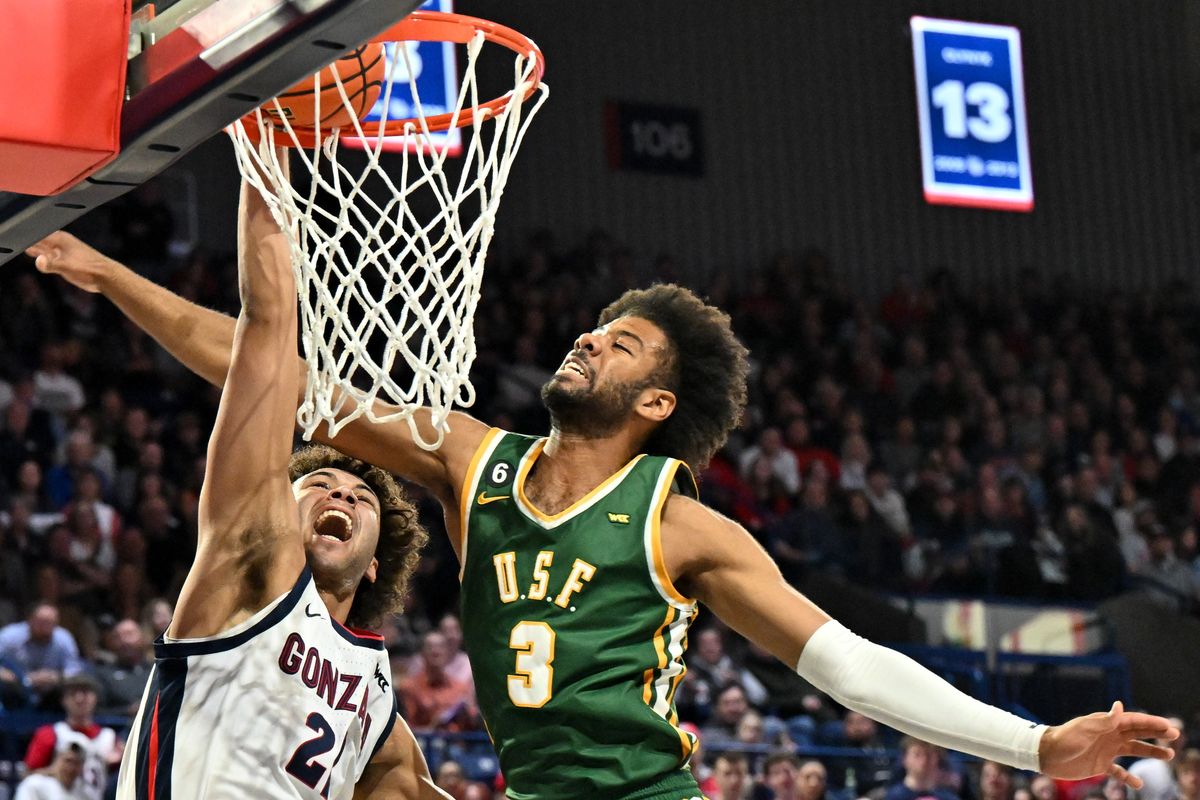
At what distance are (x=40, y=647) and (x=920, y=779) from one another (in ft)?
13.3

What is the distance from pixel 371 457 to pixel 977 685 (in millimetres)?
7335

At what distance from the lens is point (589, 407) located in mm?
3721

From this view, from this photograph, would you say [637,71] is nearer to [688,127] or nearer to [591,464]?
[688,127]

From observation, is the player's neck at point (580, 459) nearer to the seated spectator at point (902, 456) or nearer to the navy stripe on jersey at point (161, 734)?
the navy stripe on jersey at point (161, 734)

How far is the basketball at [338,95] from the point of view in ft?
11.5

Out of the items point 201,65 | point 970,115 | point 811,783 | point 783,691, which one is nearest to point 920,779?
point 811,783

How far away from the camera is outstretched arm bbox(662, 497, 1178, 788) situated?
130 inches

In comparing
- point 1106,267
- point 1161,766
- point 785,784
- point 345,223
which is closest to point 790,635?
point 345,223

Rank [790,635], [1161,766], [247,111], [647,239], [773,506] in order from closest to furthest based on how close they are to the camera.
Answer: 1. [247,111]
2. [790,635]
3. [1161,766]
4. [773,506]
5. [647,239]

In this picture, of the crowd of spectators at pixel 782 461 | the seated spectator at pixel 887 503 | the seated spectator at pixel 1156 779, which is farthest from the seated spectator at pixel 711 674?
the seated spectator at pixel 887 503

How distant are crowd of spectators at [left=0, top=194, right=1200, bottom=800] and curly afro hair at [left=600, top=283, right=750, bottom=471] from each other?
401 cm

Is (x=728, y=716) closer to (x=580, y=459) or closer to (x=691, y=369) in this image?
(x=691, y=369)

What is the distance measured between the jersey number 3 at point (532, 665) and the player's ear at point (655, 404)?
1.79 ft

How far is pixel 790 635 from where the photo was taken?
352 centimetres
